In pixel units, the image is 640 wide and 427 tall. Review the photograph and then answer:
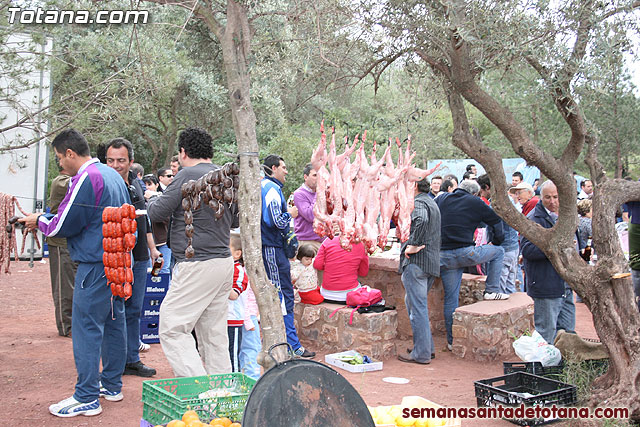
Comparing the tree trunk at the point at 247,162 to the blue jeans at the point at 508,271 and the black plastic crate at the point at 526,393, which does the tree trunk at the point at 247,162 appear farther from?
the blue jeans at the point at 508,271

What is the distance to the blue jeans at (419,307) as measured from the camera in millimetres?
6730

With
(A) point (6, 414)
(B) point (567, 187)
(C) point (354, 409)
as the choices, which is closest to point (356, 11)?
(B) point (567, 187)

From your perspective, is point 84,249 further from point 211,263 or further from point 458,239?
point 458,239

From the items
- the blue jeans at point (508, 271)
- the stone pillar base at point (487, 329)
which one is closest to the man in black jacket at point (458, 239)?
the stone pillar base at point (487, 329)

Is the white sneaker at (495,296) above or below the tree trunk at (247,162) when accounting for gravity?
below

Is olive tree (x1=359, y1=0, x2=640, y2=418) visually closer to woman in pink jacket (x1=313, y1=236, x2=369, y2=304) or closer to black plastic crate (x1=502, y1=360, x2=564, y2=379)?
black plastic crate (x1=502, y1=360, x2=564, y2=379)

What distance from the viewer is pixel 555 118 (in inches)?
898

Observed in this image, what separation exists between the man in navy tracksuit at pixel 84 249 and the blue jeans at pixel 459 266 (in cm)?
419

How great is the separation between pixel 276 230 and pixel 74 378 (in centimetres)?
252

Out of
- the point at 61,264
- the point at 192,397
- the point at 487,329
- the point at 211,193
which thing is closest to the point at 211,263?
the point at 211,193

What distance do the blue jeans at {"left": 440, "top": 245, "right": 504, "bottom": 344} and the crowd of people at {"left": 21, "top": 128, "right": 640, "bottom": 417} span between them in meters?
0.02

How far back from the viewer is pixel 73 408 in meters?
4.44

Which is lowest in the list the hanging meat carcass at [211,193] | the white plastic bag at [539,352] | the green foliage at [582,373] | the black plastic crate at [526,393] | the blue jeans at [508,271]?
the black plastic crate at [526,393]

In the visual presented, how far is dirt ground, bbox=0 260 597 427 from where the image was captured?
180 inches
